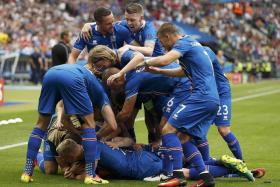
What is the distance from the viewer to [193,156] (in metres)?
9.46

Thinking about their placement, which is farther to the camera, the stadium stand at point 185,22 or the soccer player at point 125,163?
the stadium stand at point 185,22

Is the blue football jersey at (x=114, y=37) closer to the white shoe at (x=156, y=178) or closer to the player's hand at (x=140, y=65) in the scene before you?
the player's hand at (x=140, y=65)

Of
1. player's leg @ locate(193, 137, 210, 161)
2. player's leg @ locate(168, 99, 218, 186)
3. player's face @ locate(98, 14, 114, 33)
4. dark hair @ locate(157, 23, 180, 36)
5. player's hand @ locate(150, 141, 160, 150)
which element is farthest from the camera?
player's face @ locate(98, 14, 114, 33)

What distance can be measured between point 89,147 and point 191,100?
1394 millimetres

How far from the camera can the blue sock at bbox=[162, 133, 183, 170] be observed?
9281mm

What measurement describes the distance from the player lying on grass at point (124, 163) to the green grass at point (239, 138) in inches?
6.8

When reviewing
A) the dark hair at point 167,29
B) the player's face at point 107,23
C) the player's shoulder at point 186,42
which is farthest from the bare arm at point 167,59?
the player's face at point 107,23

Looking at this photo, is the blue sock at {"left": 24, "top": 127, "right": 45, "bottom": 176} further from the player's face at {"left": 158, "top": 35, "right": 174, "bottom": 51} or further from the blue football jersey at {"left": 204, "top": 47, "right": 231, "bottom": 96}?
the blue football jersey at {"left": 204, "top": 47, "right": 231, "bottom": 96}

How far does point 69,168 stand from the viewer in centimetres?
1031

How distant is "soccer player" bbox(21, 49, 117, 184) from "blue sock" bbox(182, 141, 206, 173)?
100cm

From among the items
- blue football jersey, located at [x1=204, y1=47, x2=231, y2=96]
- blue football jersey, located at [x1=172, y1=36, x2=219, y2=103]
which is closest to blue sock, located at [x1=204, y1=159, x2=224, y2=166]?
blue football jersey, located at [x1=172, y1=36, x2=219, y2=103]

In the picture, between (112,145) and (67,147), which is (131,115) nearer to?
(112,145)

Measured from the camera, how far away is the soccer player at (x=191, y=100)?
9328 mm

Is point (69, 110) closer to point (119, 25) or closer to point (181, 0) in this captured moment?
point (119, 25)
